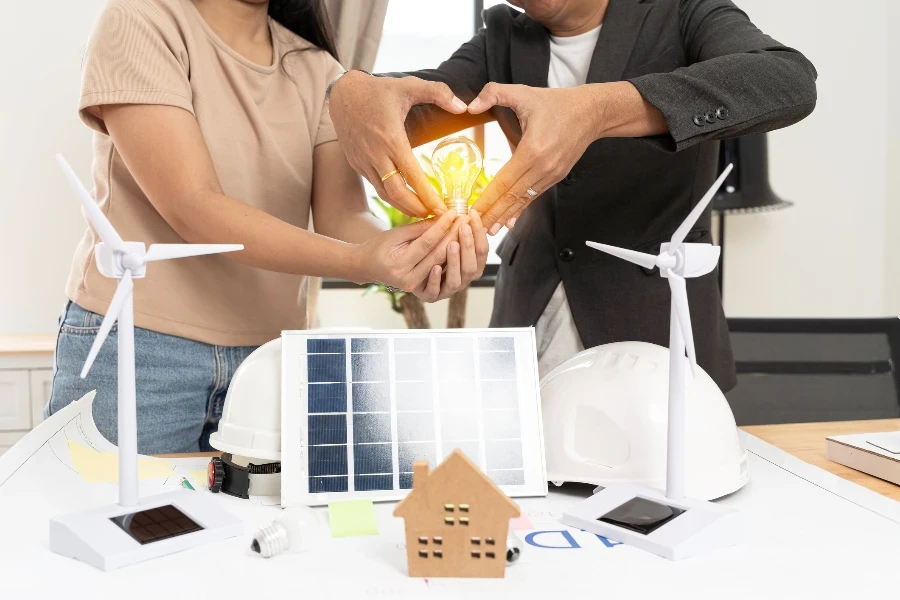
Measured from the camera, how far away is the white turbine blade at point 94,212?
A: 0.76m

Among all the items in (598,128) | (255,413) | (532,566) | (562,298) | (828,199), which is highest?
(828,199)

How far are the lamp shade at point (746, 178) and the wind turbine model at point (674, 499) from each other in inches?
83.8

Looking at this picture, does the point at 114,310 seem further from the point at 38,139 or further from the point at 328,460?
the point at 38,139

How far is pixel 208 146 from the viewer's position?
1.28 meters

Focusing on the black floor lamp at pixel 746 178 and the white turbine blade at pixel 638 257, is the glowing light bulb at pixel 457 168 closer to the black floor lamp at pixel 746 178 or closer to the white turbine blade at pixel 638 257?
the white turbine blade at pixel 638 257

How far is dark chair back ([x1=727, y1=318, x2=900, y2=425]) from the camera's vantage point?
1.69 metres

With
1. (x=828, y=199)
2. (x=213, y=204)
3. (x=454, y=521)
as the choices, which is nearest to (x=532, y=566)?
(x=454, y=521)

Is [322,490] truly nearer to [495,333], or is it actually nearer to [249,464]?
[249,464]

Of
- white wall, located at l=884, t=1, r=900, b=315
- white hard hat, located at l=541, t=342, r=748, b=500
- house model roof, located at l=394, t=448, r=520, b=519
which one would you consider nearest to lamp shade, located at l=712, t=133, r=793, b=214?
white wall, located at l=884, t=1, r=900, b=315

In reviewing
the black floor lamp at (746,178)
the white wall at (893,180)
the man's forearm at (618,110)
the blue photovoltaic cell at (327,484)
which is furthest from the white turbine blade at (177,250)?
the white wall at (893,180)

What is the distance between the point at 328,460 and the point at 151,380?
17.5 inches

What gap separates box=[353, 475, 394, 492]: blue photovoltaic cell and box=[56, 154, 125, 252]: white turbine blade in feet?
1.21

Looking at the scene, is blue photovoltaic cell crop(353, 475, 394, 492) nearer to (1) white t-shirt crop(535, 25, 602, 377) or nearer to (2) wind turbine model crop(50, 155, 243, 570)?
(2) wind turbine model crop(50, 155, 243, 570)

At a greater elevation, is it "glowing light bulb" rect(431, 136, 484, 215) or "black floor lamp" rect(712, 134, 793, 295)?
"black floor lamp" rect(712, 134, 793, 295)
